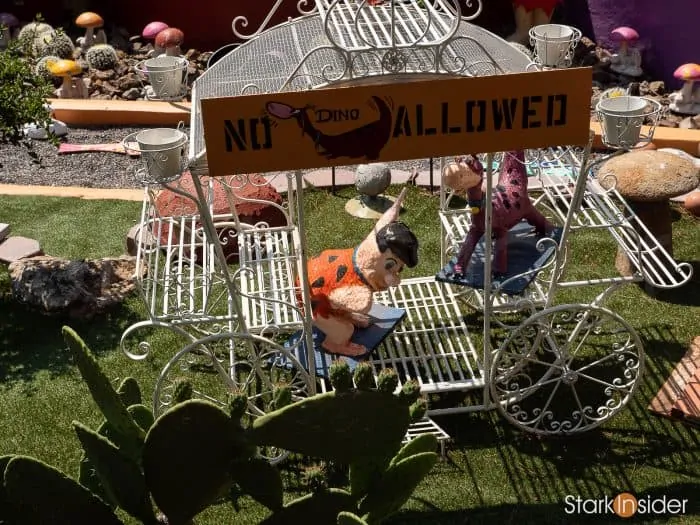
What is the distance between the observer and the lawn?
4.81m

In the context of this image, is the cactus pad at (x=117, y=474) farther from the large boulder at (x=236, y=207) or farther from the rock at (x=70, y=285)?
the large boulder at (x=236, y=207)

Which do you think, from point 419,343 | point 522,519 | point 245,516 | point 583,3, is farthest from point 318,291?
point 583,3

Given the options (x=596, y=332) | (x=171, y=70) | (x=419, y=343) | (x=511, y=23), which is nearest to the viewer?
(x=171, y=70)

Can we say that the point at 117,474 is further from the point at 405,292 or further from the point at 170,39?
the point at 170,39

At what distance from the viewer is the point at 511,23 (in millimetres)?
11312

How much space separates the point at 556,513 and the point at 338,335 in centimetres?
147

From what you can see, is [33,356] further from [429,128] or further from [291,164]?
[429,128]

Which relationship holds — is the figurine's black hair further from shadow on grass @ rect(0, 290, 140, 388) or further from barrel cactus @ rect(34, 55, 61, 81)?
barrel cactus @ rect(34, 55, 61, 81)

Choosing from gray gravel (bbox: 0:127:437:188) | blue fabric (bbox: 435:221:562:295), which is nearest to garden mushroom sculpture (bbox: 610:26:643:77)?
gray gravel (bbox: 0:127:437:188)

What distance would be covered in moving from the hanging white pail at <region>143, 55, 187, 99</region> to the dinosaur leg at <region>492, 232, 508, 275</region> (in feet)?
6.66

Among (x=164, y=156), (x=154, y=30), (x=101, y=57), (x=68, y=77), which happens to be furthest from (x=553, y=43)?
(x=101, y=57)

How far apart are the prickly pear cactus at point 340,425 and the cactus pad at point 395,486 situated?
131 millimetres

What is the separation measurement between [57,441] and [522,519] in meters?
2.65

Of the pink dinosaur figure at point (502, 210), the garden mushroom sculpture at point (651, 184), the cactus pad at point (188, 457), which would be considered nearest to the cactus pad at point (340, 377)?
the cactus pad at point (188, 457)
